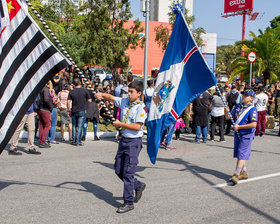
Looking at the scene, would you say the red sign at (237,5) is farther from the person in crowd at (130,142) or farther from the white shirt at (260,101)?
the person in crowd at (130,142)

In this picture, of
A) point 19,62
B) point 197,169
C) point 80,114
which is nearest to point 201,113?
point 197,169

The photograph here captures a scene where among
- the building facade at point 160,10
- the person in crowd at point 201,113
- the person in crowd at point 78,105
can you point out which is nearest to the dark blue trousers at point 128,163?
the person in crowd at point 78,105

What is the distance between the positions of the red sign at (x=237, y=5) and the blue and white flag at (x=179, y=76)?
181ft

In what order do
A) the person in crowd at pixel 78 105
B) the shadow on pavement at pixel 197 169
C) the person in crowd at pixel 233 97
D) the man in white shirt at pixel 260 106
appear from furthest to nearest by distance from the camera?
the person in crowd at pixel 233 97, the man in white shirt at pixel 260 106, the person in crowd at pixel 78 105, the shadow on pavement at pixel 197 169

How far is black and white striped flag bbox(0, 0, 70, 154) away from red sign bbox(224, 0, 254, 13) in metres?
57.4

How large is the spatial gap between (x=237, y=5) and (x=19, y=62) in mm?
58922

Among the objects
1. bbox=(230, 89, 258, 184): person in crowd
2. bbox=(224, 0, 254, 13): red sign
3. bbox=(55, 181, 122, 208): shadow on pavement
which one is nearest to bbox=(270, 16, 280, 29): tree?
bbox=(224, 0, 254, 13): red sign

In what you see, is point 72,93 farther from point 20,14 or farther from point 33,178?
point 20,14

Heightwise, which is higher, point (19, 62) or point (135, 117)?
point (19, 62)

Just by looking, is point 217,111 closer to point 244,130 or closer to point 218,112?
point 218,112

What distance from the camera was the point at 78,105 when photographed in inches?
392

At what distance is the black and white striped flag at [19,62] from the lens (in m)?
4.69

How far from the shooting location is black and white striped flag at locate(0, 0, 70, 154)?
469 centimetres

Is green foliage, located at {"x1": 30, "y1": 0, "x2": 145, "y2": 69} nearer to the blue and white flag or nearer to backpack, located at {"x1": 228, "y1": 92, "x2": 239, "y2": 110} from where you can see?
backpack, located at {"x1": 228, "y1": 92, "x2": 239, "y2": 110}
